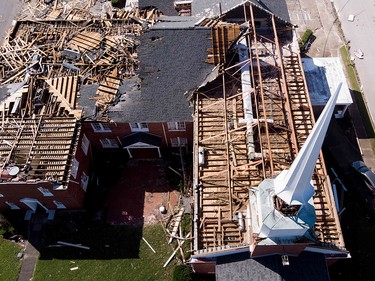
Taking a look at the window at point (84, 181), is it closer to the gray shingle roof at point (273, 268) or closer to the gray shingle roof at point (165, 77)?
the gray shingle roof at point (165, 77)

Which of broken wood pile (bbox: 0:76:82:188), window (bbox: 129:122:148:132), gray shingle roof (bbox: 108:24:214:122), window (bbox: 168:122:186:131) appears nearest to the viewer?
broken wood pile (bbox: 0:76:82:188)

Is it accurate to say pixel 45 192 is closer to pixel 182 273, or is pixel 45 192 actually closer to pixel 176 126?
pixel 176 126

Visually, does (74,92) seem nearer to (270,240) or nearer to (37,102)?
(37,102)

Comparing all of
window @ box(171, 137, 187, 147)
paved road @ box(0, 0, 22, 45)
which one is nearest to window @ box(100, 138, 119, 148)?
window @ box(171, 137, 187, 147)

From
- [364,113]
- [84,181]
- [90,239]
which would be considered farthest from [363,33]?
[90,239]

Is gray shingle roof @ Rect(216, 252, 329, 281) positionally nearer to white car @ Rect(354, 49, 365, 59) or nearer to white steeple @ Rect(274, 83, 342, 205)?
white steeple @ Rect(274, 83, 342, 205)

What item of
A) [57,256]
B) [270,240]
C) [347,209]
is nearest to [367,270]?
[347,209]


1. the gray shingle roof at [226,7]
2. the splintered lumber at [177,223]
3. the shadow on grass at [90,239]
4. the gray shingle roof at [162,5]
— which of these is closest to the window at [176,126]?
the splintered lumber at [177,223]

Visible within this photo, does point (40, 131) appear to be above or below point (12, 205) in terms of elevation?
above
